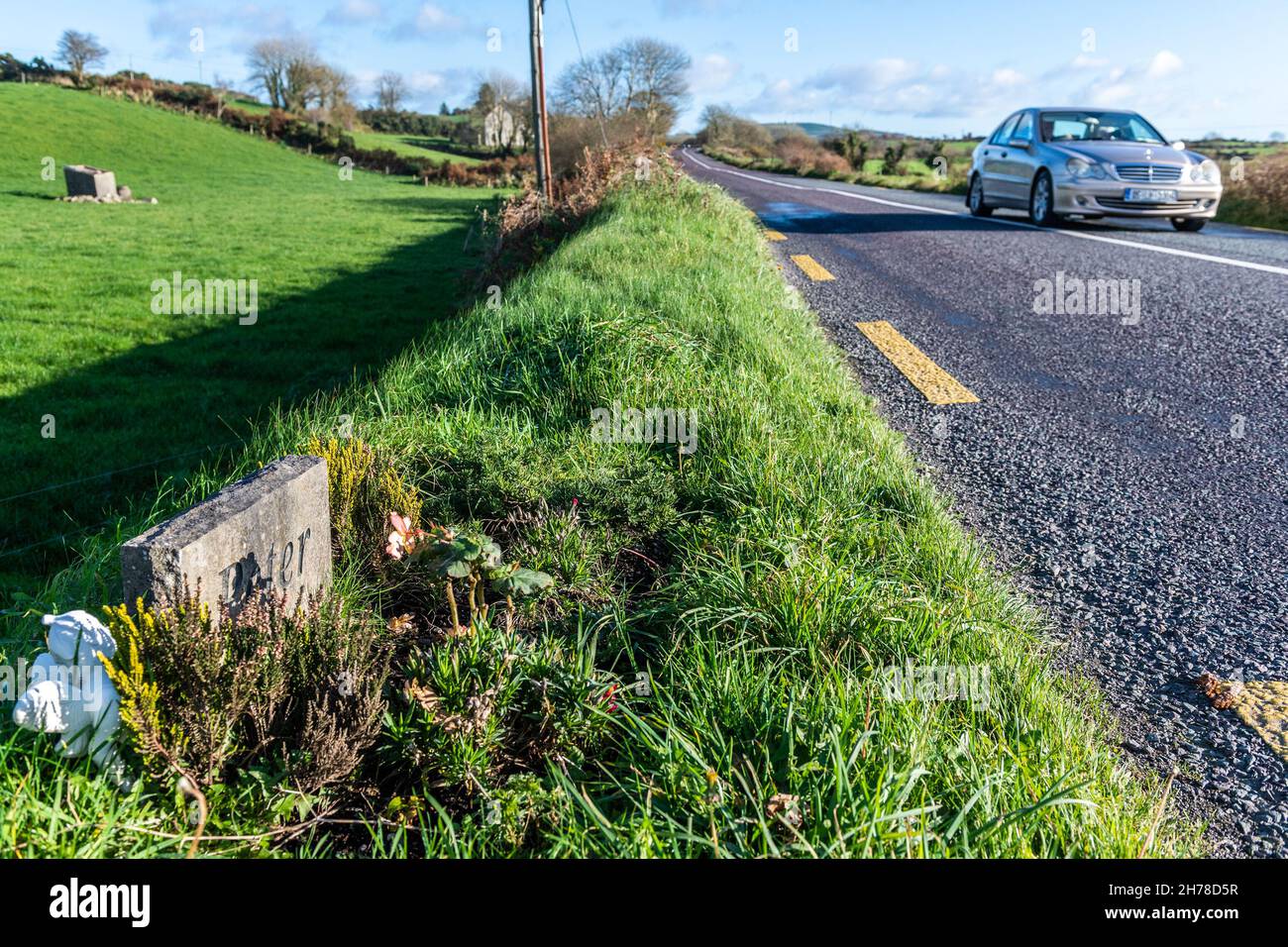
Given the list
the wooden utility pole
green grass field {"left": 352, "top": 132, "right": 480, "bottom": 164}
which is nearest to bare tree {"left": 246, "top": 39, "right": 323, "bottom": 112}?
green grass field {"left": 352, "top": 132, "right": 480, "bottom": 164}

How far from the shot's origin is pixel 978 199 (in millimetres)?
14016

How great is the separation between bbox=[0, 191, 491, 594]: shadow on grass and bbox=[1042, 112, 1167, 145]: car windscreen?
28.3 ft

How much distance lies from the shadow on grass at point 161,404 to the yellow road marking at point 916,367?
10.5 feet

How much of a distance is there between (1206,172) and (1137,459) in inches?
376

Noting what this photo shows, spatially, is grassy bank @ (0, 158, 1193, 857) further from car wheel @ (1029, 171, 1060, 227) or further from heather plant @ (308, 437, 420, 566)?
car wheel @ (1029, 171, 1060, 227)

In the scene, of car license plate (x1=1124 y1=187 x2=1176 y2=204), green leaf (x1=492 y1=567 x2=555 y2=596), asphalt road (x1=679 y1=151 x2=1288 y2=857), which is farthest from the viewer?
car license plate (x1=1124 y1=187 x2=1176 y2=204)

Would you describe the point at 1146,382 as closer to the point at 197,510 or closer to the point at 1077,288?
the point at 1077,288

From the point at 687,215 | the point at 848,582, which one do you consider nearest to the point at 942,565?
the point at 848,582

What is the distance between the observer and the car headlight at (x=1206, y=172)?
1129 cm

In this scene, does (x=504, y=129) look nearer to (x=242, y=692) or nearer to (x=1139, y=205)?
(x=1139, y=205)

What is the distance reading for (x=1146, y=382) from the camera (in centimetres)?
502

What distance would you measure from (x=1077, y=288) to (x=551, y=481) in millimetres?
5823

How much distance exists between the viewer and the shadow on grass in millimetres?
5035

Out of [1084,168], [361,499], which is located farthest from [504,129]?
[361,499]
